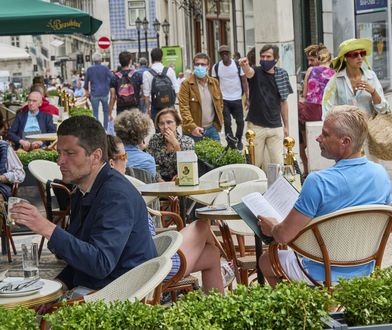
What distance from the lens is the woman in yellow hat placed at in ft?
35.6

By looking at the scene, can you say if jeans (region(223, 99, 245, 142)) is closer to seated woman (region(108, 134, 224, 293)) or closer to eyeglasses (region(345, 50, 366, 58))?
eyeglasses (region(345, 50, 366, 58))

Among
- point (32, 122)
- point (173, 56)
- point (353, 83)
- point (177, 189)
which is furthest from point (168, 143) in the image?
point (173, 56)

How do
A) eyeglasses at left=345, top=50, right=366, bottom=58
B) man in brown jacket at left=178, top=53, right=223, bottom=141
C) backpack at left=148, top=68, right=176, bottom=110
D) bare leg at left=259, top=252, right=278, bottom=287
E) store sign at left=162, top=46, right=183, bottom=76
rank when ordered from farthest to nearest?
store sign at left=162, top=46, right=183, bottom=76 → backpack at left=148, top=68, right=176, bottom=110 → man in brown jacket at left=178, top=53, right=223, bottom=141 → eyeglasses at left=345, top=50, right=366, bottom=58 → bare leg at left=259, top=252, right=278, bottom=287

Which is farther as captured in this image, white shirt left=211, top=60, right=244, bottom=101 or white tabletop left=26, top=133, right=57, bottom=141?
white shirt left=211, top=60, right=244, bottom=101

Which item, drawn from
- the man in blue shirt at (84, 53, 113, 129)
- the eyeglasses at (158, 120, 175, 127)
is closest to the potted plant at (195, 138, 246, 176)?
the eyeglasses at (158, 120, 175, 127)

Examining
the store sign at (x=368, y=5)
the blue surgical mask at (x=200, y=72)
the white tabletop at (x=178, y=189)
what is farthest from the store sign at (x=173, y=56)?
the white tabletop at (x=178, y=189)

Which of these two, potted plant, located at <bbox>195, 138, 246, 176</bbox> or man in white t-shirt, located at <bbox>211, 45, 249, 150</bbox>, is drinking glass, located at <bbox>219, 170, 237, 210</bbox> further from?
man in white t-shirt, located at <bbox>211, 45, 249, 150</bbox>

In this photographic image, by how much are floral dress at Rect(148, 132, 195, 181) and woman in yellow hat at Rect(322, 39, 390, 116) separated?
137 centimetres

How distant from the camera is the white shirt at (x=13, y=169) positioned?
31.2 feet

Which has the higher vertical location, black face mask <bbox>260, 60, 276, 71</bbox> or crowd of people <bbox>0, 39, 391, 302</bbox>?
black face mask <bbox>260, 60, 276, 71</bbox>

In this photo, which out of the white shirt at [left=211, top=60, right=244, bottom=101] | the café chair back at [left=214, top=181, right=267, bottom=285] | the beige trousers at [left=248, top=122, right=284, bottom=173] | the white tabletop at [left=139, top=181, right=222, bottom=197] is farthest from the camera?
the white shirt at [left=211, top=60, right=244, bottom=101]

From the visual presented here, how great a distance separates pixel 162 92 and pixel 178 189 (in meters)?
10.1

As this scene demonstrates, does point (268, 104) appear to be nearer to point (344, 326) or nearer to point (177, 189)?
point (177, 189)

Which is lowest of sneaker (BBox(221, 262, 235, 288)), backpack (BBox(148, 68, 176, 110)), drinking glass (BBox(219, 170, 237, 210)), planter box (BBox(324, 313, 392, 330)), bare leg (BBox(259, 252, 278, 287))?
sneaker (BBox(221, 262, 235, 288))
